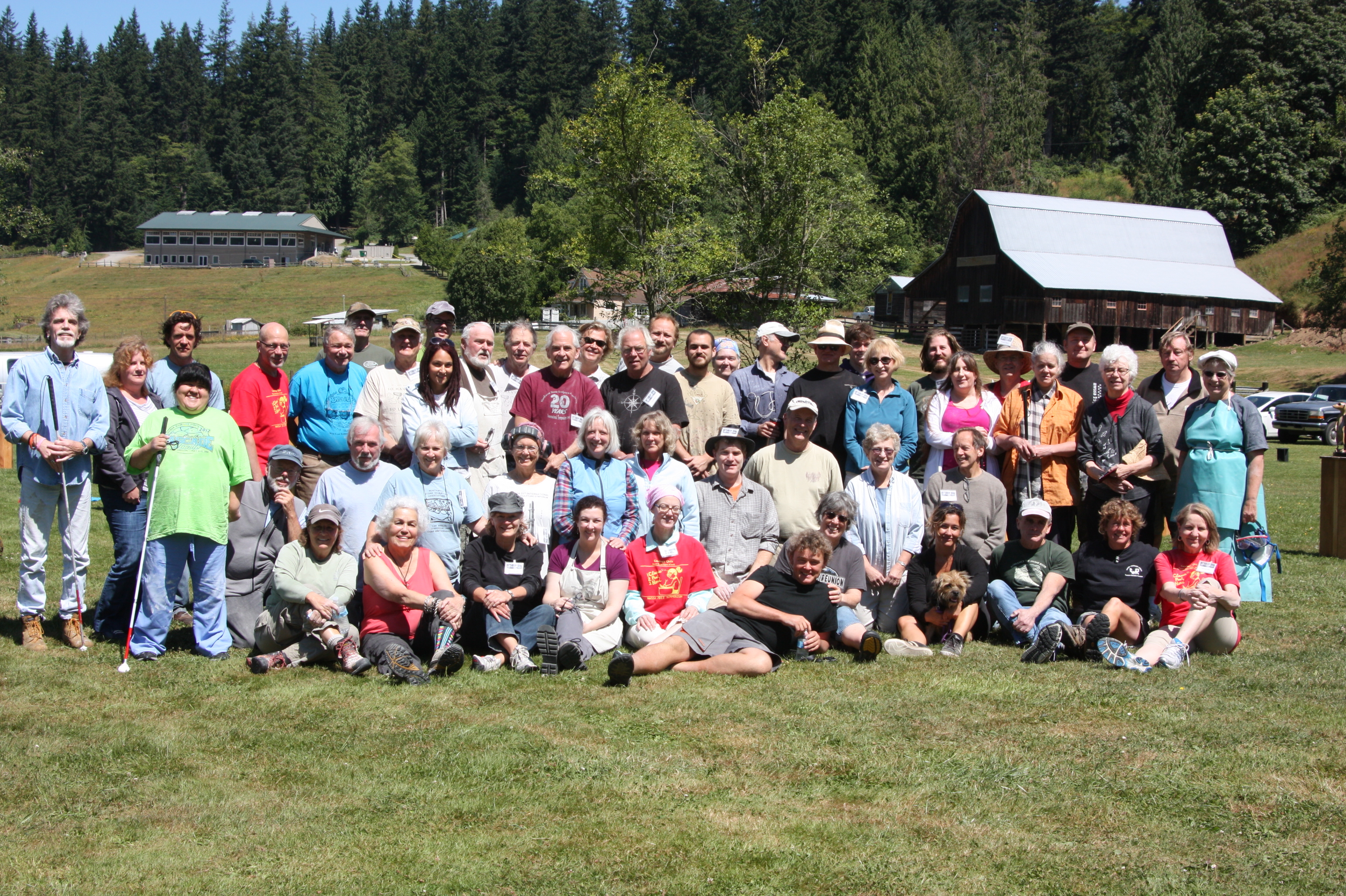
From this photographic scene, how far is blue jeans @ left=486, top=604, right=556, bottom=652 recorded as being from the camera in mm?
6398

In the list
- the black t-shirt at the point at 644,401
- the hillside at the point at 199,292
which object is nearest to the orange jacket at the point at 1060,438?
the black t-shirt at the point at 644,401

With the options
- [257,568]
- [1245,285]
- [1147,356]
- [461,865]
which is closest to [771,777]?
[461,865]

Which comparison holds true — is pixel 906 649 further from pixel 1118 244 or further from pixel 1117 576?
pixel 1118 244

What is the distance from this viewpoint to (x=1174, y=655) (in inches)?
248

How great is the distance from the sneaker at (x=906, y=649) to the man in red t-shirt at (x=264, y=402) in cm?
415

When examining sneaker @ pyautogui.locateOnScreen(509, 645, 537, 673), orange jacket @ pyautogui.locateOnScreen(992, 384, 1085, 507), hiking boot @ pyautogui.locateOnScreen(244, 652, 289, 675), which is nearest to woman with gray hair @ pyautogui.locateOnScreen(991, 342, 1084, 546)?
orange jacket @ pyautogui.locateOnScreen(992, 384, 1085, 507)

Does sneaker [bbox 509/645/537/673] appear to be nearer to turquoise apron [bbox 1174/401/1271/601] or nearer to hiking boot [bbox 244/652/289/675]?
hiking boot [bbox 244/652/289/675]

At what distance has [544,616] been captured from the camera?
6539 millimetres

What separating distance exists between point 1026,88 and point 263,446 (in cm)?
6859

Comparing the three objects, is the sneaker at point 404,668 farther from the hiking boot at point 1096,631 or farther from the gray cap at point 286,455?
the hiking boot at point 1096,631

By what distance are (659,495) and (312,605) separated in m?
2.14

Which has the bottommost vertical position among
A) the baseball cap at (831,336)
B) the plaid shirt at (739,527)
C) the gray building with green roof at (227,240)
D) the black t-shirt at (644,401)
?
the plaid shirt at (739,527)

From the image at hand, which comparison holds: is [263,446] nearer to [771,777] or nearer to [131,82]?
[771,777]

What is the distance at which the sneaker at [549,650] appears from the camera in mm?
6129
